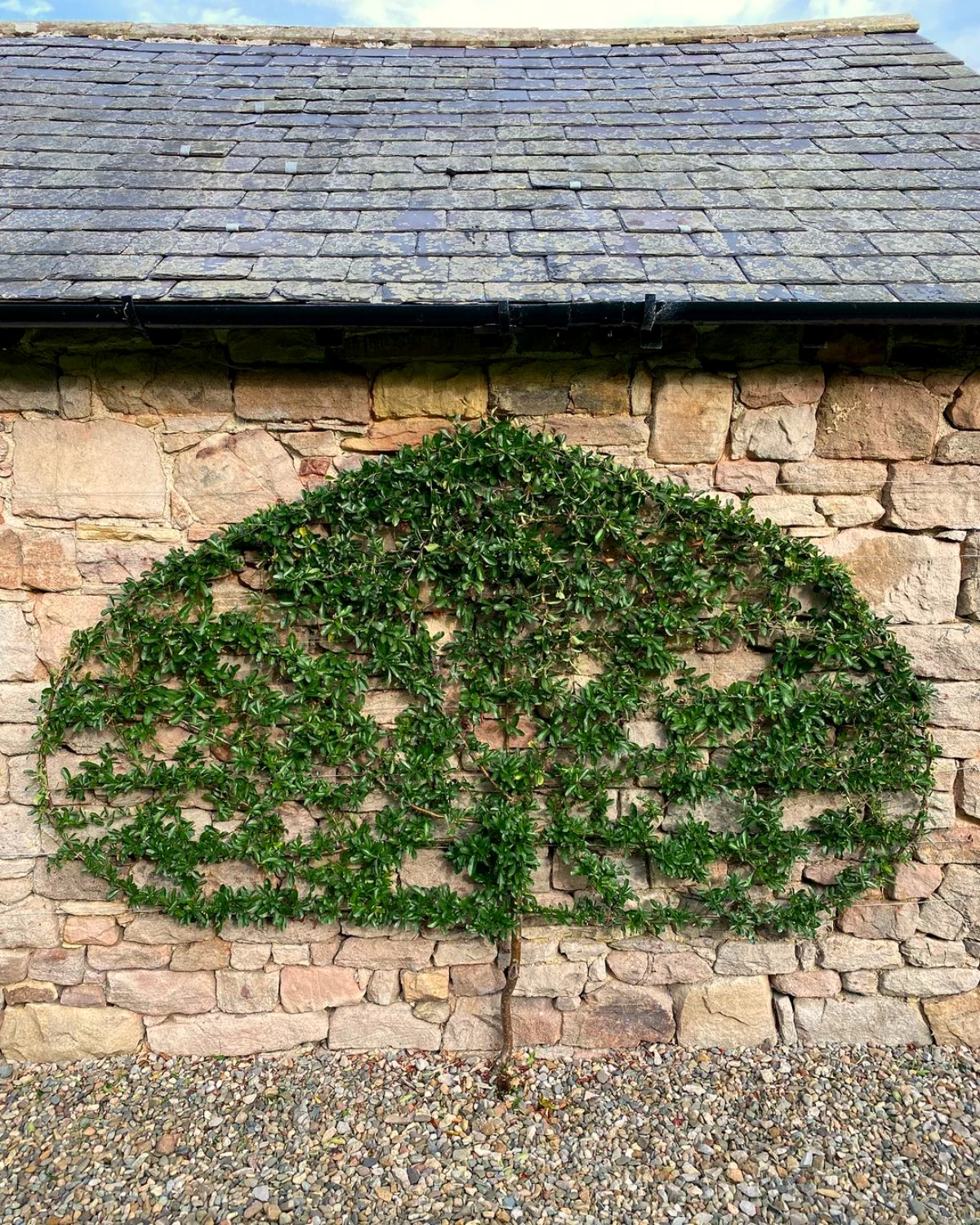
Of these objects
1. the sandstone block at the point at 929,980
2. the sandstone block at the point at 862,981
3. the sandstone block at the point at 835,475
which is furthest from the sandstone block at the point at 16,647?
the sandstone block at the point at 929,980

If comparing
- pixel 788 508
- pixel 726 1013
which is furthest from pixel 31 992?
pixel 788 508

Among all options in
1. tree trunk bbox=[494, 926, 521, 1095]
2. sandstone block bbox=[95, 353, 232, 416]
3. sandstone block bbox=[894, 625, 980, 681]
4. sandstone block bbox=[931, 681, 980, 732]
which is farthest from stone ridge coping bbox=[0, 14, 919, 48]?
tree trunk bbox=[494, 926, 521, 1095]

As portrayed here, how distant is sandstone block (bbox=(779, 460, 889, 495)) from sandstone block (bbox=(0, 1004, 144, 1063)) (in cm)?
350

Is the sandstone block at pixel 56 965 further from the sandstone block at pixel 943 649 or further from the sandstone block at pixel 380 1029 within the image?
the sandstone block at pixel 943 649

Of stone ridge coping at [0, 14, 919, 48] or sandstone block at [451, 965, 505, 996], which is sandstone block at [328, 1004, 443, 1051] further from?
stone ridge coping at [0, 14, 919, 48]

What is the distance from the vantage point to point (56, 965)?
9.45ft

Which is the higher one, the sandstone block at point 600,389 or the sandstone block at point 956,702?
the sandstone block at point 600,389

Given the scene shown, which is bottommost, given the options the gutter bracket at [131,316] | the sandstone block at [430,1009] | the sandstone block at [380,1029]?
the sandstone block at [380,1029]

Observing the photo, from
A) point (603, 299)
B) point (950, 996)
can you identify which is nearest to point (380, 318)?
point (603, 299)

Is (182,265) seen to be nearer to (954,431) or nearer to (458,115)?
(458,115)

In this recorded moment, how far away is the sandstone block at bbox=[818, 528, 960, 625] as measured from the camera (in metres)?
2.73

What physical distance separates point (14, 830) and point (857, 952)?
11.6 ft

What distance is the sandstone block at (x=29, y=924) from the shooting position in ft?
9.34

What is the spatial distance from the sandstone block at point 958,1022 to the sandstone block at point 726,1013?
0.70 meters
